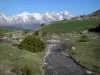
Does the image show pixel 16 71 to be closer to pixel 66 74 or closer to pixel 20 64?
Result: pixel 20 64

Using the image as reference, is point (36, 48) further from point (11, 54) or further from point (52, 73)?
point (52, 73)

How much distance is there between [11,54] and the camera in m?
55.4

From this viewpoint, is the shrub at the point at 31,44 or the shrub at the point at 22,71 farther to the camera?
the shrub at the point at 31,44

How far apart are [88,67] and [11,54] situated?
18805 millimetres

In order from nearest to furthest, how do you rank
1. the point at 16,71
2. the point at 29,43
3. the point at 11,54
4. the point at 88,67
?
the point at 16,71
the point at 88,67
the point at 11,54
the point at 29,43

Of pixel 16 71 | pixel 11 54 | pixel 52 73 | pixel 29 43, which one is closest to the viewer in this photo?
pixel 16 71

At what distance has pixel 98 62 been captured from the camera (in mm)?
50250

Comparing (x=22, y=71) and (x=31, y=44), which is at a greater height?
(x=31, y=44)

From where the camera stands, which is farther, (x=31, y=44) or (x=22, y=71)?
(x=31, y=44)

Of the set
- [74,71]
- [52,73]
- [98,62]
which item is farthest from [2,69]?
[98,62]

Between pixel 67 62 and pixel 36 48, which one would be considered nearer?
pixel 67 62

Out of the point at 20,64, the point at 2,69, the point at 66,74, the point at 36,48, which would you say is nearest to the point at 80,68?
the point at 66,74

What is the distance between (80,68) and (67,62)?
8.18 meters

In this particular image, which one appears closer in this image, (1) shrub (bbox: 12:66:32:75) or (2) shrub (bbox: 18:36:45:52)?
(1) shrub (bbox: 12:66:32:75)
